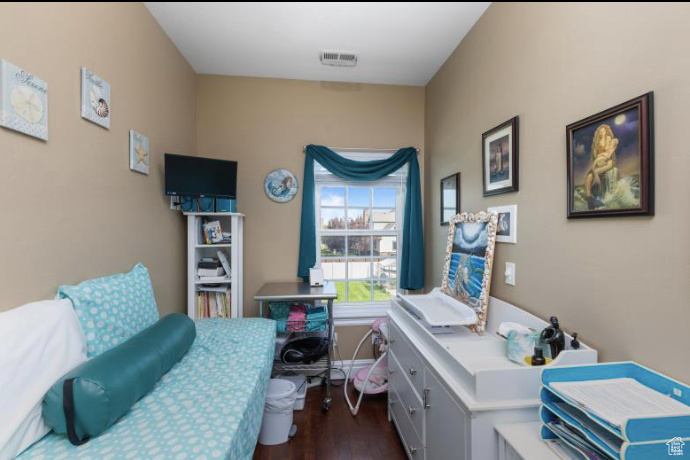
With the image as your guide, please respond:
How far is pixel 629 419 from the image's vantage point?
0.73 meters

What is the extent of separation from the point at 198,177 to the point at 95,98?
85 cm

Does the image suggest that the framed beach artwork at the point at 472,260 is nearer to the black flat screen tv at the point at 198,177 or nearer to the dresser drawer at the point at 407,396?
the dresser drawer at the point at 407,396

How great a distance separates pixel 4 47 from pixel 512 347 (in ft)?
7.62

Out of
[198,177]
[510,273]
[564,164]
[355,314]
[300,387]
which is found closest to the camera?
[564,164]

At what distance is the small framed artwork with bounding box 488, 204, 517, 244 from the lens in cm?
165

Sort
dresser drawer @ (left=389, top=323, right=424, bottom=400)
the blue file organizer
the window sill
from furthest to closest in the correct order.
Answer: the window sill < dresser drawer @ (left=389, top=323, right=424, bottom=400) < the blue file organizer

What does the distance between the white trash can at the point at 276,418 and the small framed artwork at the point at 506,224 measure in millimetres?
1675

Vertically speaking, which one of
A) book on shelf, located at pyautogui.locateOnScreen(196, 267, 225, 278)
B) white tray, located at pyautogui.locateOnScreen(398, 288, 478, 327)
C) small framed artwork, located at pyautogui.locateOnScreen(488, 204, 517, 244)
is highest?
small framed artwork, located at pyautogui.locateOnScreen(488, 204, 517, 244)

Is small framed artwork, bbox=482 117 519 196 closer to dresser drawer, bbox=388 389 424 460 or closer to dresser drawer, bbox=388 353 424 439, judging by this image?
dresser drawer, bbox=388 353 424 439

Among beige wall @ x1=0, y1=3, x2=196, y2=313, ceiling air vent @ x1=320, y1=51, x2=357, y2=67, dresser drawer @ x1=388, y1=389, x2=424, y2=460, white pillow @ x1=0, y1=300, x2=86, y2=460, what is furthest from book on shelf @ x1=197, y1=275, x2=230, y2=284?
ceiling air vent @ x1=320, y1=51, x2=357, y2=67

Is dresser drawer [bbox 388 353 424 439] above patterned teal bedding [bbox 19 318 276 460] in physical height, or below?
below

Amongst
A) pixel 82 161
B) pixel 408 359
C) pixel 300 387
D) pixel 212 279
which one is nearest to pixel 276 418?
pixel 300 387

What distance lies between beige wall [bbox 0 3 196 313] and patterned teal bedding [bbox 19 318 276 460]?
0.61 metres

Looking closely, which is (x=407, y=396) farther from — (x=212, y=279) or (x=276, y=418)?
(x=212, y=279)
